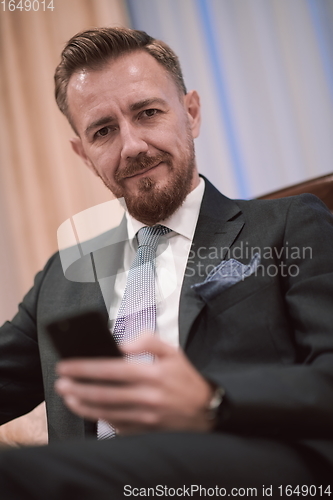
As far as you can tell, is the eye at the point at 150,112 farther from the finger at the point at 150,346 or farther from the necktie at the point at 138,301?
the finger at the point at 150,346

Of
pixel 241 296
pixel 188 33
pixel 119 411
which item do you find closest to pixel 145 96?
pixel 241 296

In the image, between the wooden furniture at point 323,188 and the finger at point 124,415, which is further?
the wooden furniture at point 323,188

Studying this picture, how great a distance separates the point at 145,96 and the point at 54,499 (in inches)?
32.9

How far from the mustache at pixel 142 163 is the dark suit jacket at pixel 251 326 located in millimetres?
127

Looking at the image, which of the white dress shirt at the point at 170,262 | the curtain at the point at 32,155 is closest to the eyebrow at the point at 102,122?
the white dress shirt at the point at 170,262

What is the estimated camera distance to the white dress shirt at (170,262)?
0.92m

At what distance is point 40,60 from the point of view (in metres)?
1.95

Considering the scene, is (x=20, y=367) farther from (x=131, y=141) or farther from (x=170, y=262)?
(x=131, y=141)

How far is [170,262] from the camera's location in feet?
3.30

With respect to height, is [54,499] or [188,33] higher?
[188,33]

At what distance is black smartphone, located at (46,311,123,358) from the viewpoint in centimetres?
53

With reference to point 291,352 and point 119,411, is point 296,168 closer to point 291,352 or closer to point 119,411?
point 291,352

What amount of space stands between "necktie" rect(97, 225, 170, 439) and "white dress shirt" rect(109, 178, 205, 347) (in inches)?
0.8

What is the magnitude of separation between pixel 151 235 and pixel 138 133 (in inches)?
9.0
